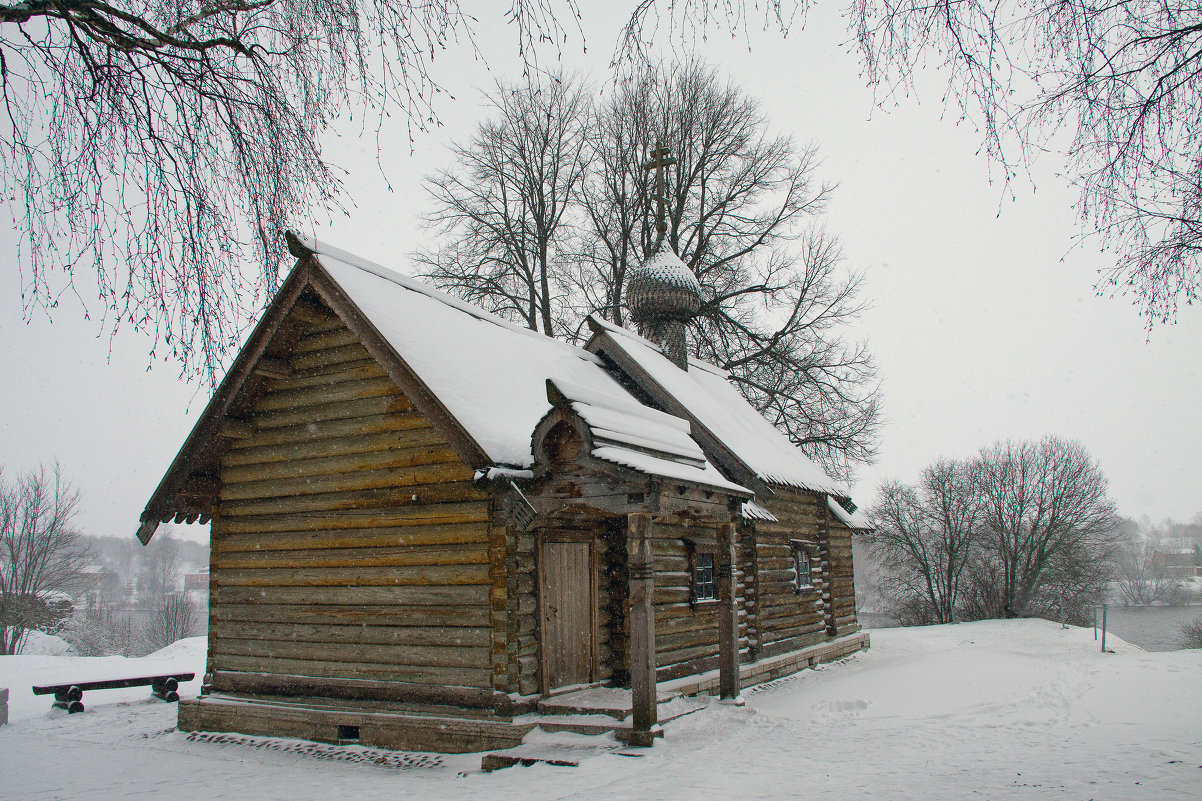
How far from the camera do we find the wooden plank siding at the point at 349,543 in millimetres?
8578

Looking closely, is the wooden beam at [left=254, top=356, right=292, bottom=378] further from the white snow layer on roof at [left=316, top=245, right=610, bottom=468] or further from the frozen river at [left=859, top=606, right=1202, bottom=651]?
the frozen river at [left=859, top=606, right=1202, bottom=651]

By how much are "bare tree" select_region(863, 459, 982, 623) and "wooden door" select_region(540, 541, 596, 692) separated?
27.4m

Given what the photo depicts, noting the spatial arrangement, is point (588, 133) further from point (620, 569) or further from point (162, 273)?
point (162, 273)

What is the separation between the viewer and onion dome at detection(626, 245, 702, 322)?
17.5m

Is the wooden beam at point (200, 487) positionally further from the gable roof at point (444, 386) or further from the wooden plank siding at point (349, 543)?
the wooden plank siding at point (349, 543)

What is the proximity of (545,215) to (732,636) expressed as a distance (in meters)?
17.9

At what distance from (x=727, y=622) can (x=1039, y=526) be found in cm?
3010

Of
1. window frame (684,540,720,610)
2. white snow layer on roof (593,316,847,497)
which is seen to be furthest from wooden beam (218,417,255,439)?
window frame (684,540,720,610)

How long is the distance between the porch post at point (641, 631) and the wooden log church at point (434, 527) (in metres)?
0.02

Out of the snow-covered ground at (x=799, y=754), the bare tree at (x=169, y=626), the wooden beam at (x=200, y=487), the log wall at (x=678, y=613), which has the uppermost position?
the wooden beam at (x=200, y=487)

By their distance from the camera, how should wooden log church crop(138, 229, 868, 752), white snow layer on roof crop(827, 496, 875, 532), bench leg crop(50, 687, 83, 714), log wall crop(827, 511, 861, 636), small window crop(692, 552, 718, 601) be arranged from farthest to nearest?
white snow layer on roof crop(827, 496, 875, 532)
log wall crop(827, 511, 861, 636)
bench leg crop(50, 687, 83, 714)
small window crop(692, 552, 718, 601)
wooden log church crop(138, 229, 868, 752)

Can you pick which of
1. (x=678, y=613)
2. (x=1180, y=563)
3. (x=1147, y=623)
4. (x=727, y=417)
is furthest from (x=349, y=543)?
(x=1180, y=563)

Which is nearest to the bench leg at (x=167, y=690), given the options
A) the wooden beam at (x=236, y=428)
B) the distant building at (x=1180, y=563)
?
the wooden beam at (x=236, y=428)

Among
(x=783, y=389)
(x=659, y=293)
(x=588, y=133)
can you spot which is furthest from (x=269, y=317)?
(x=588, y=133)
